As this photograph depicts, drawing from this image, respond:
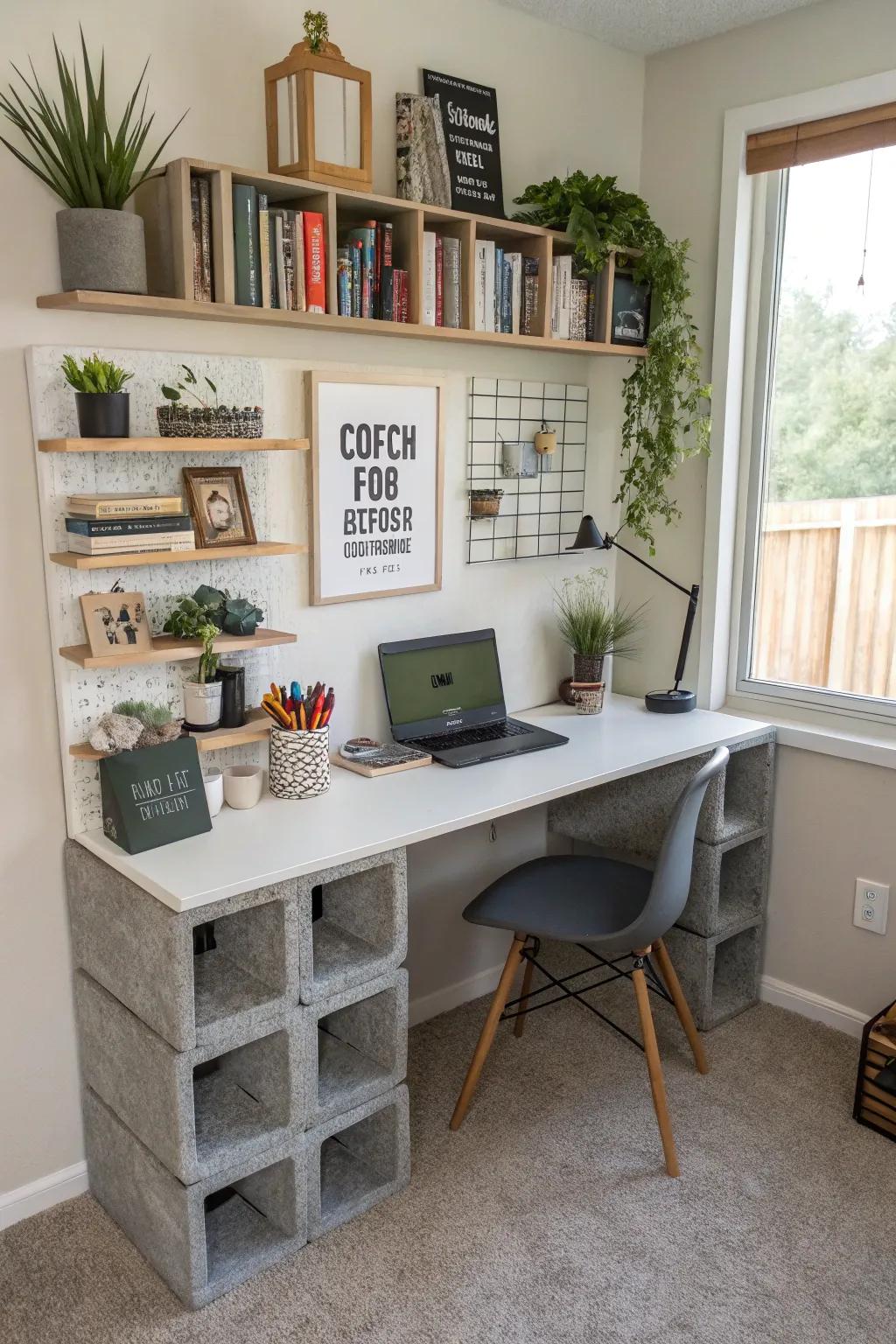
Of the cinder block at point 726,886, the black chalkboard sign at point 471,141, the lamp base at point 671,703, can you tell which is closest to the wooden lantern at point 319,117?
the black chalkboard sign at point 471,141

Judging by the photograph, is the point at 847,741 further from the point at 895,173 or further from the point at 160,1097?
the point at 160,1097

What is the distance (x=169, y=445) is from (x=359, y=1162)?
58.7 inches

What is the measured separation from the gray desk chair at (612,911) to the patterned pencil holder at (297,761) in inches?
18.6

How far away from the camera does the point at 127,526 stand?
75.7 inches

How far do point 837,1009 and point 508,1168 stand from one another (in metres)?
1.05

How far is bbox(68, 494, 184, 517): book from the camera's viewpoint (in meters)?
1.89

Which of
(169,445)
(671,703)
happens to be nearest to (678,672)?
(671,703)

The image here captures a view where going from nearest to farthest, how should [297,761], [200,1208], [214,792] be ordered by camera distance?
1. [200,1208]
2. [214,792]
3. [297,761]

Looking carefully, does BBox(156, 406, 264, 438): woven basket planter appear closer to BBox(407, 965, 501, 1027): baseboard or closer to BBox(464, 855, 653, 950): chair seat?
BBox(464, 855, 653, 950): chair seat

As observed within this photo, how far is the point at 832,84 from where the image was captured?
253 cm

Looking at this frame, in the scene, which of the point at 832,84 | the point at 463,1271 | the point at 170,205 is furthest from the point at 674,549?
the point at 463,1271

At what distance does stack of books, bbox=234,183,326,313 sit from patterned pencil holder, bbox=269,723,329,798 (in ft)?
2.73

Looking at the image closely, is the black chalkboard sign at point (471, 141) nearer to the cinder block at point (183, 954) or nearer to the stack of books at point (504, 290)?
the stack of books at point (504, 290)

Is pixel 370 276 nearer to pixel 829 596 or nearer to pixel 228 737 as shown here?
pixel 228 737
